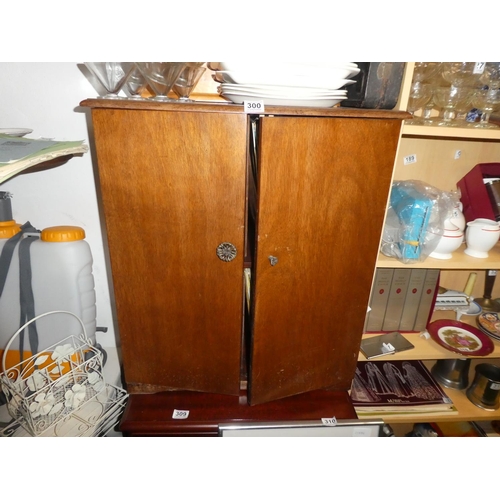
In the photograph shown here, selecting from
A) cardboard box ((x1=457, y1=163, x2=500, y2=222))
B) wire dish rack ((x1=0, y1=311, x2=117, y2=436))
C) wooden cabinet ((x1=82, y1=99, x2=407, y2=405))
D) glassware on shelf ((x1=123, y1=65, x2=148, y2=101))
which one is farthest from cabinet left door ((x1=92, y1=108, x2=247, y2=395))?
cardboard box ((x1=457, y1=163, x2=500, y2=222))

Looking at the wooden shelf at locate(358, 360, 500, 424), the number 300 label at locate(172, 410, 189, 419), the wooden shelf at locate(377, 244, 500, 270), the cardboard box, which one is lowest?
the wooden shelf at locate(358, 360, 500, 424)

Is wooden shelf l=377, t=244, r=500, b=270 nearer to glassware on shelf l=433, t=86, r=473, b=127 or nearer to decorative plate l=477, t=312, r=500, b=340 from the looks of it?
decorative plate l=477, t=312, r=500, b=340

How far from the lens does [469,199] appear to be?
49.3 inches

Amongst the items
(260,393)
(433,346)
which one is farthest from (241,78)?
(433,346)

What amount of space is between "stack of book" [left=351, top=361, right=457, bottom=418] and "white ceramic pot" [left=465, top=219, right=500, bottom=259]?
61 cm

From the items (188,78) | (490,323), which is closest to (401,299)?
(490,323)

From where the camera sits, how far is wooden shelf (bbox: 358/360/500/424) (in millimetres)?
1233

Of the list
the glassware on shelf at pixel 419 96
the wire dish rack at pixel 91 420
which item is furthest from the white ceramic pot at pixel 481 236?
the wire dish rack at pixel 91 420

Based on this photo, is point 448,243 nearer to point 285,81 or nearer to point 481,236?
point 481,236

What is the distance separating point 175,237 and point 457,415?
4.32 ft

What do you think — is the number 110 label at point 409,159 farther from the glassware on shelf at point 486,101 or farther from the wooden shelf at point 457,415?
the wooden shelf at point 457,415

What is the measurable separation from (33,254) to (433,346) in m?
1.49

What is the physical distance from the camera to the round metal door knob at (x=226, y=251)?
0.87 m

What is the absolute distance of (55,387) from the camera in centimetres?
96
